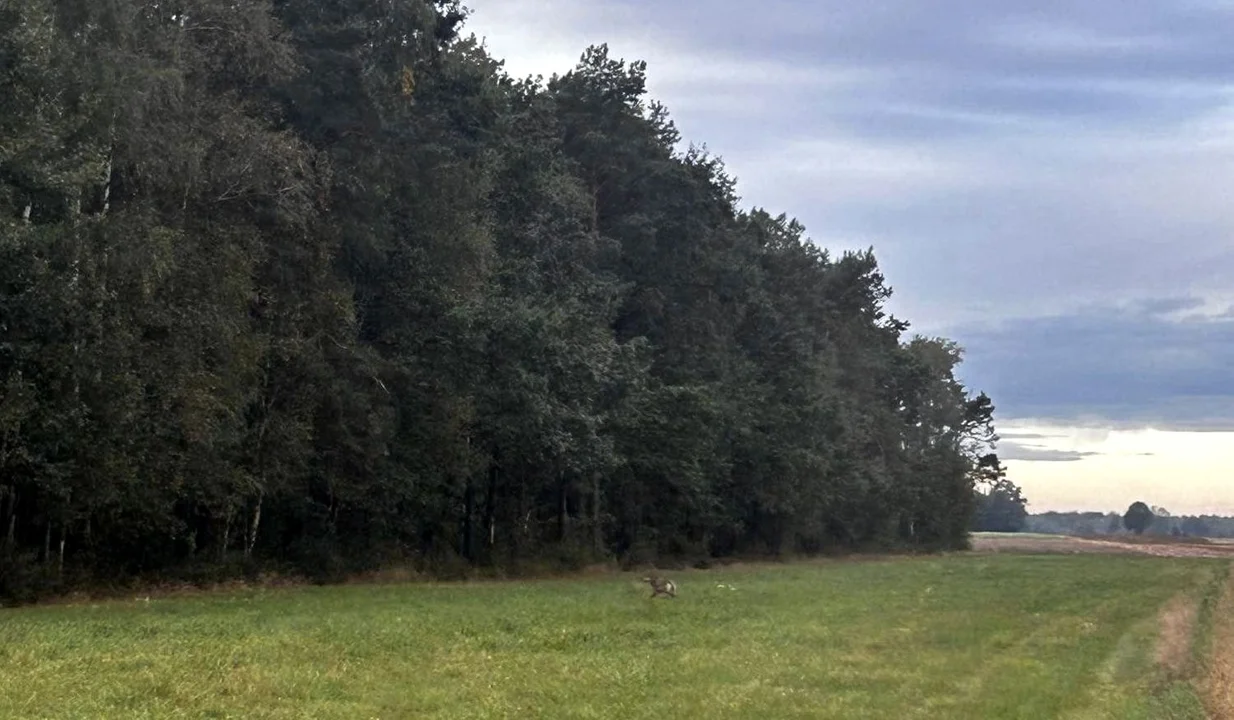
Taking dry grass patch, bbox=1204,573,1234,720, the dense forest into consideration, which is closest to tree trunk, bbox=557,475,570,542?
the dense forest

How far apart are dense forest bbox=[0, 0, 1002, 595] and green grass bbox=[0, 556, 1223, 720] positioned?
432cm

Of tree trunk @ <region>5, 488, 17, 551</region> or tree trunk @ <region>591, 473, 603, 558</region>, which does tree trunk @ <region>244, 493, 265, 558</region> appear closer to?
tree trunk @ <region>5, 488, 17, 551</region>

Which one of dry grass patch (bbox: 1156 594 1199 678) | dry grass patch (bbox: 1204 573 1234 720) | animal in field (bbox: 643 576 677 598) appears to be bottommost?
dry grass patch (bbox: 1204 573 1234 720)

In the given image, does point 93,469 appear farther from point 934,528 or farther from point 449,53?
point 934,528

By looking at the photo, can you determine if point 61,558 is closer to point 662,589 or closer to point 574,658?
point 662,589

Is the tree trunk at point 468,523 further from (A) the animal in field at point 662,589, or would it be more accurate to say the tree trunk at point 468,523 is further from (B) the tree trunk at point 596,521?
(A) the animal in field at point 662,589

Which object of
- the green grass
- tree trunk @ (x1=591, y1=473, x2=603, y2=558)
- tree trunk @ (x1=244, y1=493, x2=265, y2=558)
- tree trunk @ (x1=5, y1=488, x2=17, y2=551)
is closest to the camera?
the green grass

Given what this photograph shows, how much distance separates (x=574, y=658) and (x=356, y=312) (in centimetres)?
2320

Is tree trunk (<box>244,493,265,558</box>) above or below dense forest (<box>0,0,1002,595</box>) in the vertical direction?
below

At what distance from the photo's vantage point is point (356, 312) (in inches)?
1623

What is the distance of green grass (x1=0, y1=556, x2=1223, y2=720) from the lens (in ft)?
51.0

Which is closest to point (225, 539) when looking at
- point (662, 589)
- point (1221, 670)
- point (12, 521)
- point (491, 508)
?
point (12, 521)

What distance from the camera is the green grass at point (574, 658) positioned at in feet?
51.0

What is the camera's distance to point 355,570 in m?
40.8
